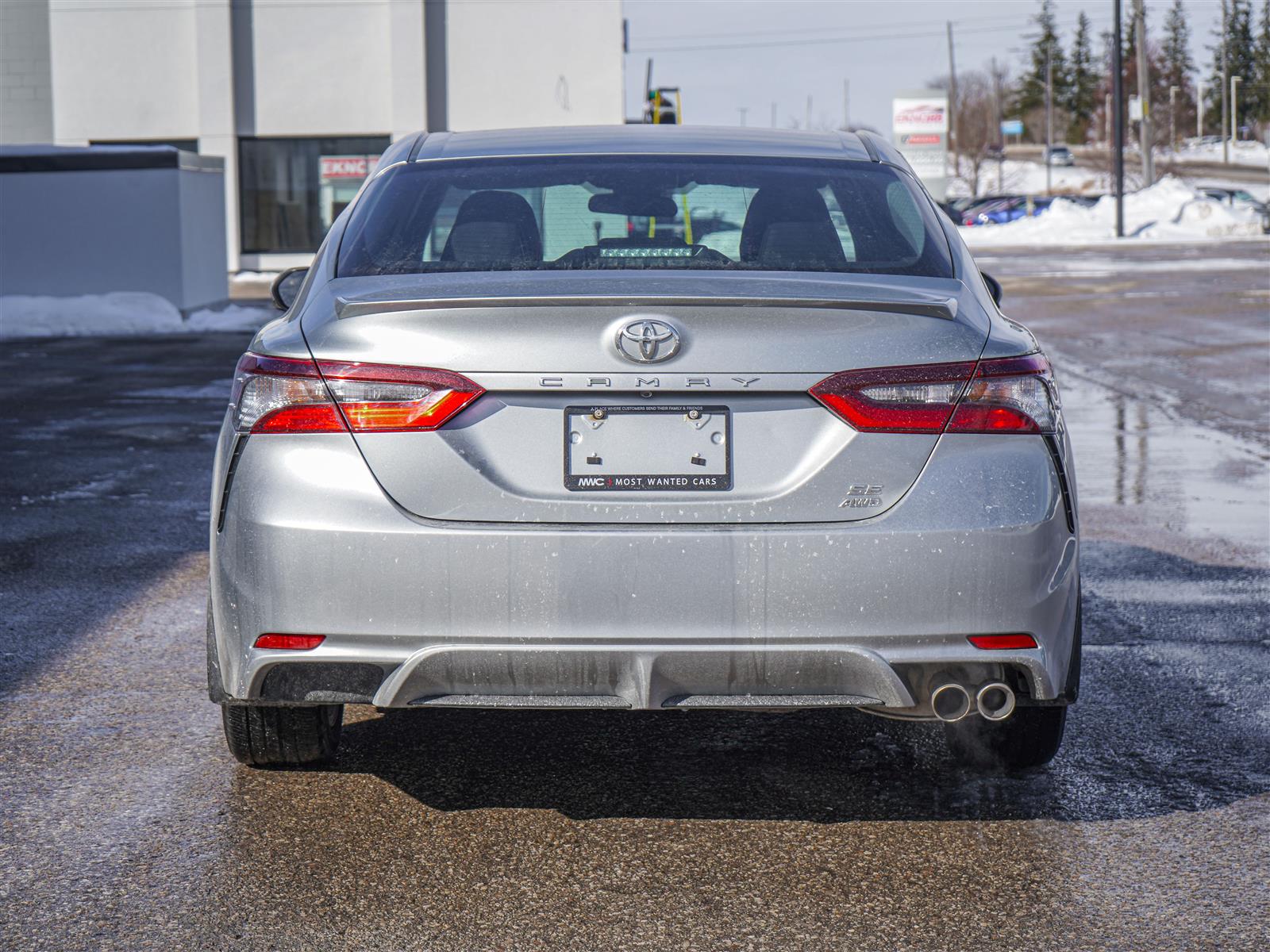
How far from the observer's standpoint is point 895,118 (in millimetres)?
59750

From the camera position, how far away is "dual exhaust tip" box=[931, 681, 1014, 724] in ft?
11.3

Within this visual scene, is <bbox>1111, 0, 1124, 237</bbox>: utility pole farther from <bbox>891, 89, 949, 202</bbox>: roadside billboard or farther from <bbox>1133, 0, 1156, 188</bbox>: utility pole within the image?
<bbox>891, 89, 949, 202</bbox>: roadside billboard

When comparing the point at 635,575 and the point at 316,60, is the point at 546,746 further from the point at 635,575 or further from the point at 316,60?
the point at 316,60

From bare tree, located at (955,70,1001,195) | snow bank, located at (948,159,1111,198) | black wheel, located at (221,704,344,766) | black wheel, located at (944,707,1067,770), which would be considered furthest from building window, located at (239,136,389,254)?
snow bank, located at (948,159,1111,198)

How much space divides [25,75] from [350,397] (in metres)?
34.8

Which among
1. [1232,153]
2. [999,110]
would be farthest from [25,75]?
[1232,153]

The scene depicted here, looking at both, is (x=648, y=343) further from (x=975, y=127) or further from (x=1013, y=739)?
(x=975, y=127)

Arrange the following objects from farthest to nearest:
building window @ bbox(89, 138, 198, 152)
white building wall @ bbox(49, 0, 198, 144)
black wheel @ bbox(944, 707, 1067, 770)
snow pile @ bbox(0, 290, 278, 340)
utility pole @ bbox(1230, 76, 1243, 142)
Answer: utility pole @ bbox(1230, 76, 1243, 142) → building window @ bbox(89, 138, 198, 152) → white building wall @ bbox(49, 0, 198, 144) → snow pile @ bbox(0, 290, 278, 340) → black wheel @ bbox(944, 707, 1067, 770)

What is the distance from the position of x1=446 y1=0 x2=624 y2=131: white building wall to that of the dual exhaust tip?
30.2 meters

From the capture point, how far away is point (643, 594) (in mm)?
3307

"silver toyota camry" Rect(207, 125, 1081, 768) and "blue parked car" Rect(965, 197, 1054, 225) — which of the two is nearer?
"silver toyota camry" Rect(207, 125, 1081, 768)

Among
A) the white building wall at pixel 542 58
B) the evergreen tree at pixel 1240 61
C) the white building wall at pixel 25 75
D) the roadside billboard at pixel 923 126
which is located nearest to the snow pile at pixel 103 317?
the white building wall at pixel 542 58

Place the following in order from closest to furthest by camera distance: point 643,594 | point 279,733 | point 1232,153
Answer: point 643,594, point 279,733, point 1232,153

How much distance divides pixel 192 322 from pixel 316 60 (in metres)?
15.0
